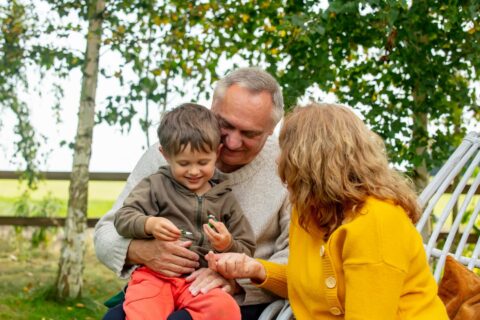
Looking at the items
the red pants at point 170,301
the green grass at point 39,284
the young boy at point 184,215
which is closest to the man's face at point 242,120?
the young boy at point 184,215

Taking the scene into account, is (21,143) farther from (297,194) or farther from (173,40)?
(297,194)

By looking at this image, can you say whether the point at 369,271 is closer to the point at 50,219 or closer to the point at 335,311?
the point at 335,311

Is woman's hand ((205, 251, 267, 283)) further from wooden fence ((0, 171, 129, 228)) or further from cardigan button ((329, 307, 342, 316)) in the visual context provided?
wooden fence ((0, 171, 129, 228))

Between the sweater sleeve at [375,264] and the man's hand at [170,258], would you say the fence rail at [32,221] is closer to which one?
the man's hand at [170,258]

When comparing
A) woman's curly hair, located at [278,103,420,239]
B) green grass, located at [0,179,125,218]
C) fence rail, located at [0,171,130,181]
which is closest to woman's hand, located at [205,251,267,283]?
woman's curly hair, located at [278,103,420,239]

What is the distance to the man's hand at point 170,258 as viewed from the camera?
2.49 m

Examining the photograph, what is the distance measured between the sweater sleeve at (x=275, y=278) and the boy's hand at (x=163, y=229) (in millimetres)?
305

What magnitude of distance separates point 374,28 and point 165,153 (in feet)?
7.63

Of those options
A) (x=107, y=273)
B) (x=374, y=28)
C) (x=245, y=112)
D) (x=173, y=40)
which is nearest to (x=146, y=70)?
(x=173, y=40)

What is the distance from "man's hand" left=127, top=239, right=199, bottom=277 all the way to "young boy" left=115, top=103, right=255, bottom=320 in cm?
2

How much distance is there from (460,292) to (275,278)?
56 cm

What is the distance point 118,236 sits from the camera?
2.72 meters

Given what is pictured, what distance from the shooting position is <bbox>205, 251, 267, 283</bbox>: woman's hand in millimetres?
2451

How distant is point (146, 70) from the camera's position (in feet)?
18.0
